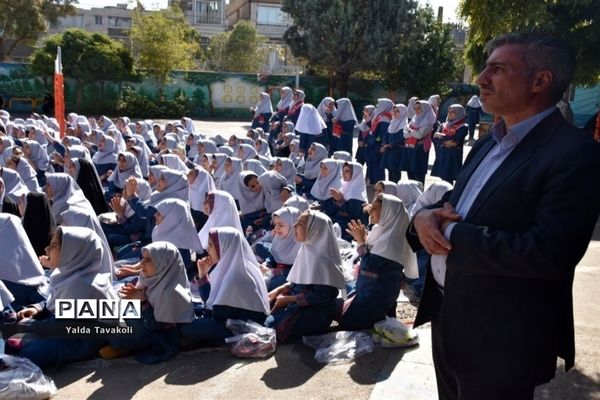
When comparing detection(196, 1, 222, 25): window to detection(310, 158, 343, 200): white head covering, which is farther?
detection(196, 1, 222, 25): window

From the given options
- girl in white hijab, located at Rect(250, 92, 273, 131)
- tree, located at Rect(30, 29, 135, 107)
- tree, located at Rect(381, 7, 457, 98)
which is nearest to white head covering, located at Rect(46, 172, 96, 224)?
girl in white hijab, located at Rect(250, 92, 273, 131)

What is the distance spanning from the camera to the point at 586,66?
967cm

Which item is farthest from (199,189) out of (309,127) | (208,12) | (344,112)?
(208,12)

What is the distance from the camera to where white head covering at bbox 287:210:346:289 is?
4.02m

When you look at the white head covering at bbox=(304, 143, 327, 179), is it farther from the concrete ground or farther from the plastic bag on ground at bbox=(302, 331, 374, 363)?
the concrete ground

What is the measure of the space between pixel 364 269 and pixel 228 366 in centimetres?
122

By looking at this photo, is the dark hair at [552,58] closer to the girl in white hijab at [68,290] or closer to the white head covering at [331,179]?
the girl in white hijab at [68,290]

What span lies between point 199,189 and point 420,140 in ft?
13.3

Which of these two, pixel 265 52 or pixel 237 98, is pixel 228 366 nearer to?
pixel 237 98

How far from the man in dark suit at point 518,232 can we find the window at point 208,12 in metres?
51.4

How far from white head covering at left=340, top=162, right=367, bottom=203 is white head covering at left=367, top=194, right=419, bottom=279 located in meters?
2.73

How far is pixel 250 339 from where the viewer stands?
3.77m

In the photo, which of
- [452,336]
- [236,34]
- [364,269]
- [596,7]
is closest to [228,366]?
[364,269]

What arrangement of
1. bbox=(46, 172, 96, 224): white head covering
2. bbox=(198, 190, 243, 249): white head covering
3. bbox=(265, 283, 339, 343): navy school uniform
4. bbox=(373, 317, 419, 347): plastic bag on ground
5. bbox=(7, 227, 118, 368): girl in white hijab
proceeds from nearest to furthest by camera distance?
bbox=(7, 227, 118, 368): girl in white hijab
bbox=(373, 317, 419, 347): plastic bag on ground
bbox=(265, 283, 339, 343): navy school uniform
bbox=(198, 190, 243, 249): white head covering
bbox=(46, 172, 96, 224): white head covering
